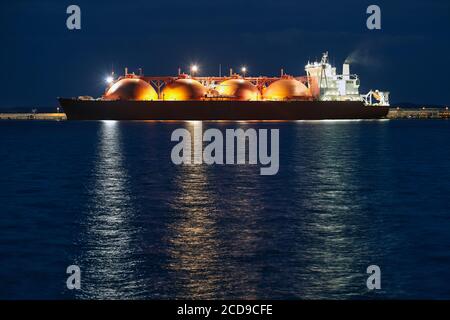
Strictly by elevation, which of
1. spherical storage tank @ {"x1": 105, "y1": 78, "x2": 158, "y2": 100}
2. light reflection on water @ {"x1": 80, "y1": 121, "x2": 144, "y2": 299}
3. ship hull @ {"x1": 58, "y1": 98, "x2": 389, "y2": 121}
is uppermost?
spherical storage tank @ {"x1": 105, "y1": 78, "x2": 158, "y2": 100}

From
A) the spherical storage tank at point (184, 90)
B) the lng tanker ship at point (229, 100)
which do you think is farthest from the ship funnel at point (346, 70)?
the spherical storage tank at point (184, 90)

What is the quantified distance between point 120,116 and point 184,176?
95063 millimetres

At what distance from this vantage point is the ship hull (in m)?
125

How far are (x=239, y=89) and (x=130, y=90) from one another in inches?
786

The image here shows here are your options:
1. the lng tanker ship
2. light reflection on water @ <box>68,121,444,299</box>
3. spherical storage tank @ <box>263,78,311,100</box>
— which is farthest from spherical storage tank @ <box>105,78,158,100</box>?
light reflection on water @ <box>68,121,444,299</box>

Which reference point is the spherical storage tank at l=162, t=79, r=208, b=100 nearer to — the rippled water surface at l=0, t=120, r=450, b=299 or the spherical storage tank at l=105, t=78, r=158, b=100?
the spherical storage tank at l=105, t=78, r=158, b=100

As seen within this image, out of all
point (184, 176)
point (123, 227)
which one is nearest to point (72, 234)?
point (123, 227)

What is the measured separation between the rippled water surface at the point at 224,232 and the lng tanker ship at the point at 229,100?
8084 centimetres

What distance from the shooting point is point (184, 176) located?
39688 mm

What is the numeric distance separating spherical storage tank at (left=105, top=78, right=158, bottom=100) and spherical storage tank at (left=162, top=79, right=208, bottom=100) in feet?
11.2

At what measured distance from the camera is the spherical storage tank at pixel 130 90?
412 feet

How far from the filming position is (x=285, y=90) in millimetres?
128375

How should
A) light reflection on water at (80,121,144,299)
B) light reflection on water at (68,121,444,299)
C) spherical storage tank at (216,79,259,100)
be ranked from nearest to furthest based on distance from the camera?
light reflection on water at (80,121,144,299), light reflection on water at (68,121,444,299), spherical storage tank at (216,79,259,100)
